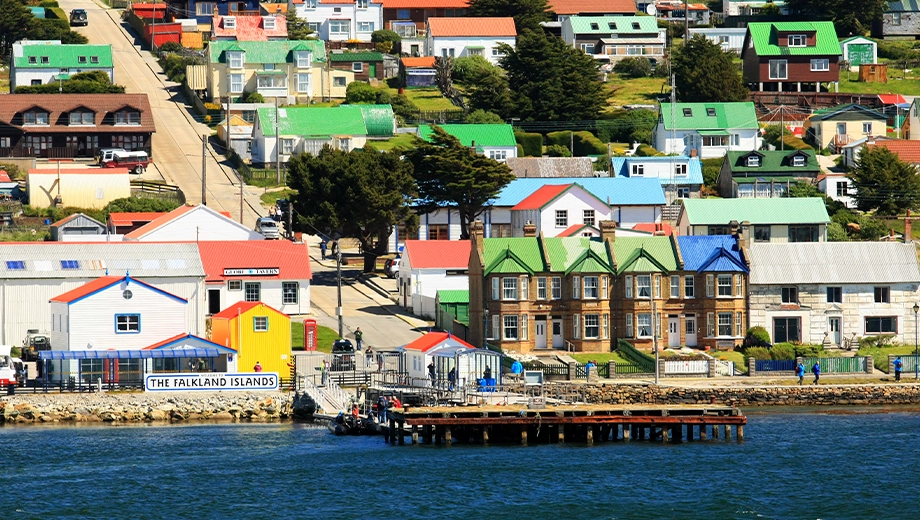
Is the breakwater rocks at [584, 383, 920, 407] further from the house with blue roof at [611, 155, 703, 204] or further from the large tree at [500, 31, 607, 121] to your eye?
the large tree at [500, 31, 607, 121]

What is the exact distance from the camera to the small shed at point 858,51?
6826 inches

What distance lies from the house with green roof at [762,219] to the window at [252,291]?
28571mm

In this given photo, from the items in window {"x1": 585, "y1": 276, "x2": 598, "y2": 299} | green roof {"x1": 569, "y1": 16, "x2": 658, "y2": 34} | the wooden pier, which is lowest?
the wooden pier

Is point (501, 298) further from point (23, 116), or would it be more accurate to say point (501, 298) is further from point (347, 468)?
point (23, 116)

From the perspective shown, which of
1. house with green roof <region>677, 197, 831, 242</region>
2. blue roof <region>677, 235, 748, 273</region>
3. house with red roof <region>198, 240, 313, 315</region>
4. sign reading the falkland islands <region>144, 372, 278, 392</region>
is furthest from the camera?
house with green roof <region>677, 197, 831, 242</region>

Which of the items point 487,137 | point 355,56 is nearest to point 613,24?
point 355,56

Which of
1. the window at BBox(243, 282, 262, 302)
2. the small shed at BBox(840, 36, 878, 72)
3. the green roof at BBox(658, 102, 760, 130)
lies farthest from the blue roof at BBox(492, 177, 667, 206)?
the small shed at BBox(840, 36, 878, 72)

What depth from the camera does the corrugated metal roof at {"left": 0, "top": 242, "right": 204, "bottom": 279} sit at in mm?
95375

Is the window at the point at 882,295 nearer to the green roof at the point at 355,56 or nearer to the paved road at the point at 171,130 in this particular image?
the paved road at the point at 171,130

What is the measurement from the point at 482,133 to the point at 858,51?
162 feet

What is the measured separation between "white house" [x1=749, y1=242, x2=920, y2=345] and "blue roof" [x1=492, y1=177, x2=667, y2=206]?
23506 mm

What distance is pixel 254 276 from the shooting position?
10169 centimetres

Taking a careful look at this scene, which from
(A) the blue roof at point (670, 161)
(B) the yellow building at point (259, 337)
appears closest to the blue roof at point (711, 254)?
(B) the yellow building at point (259, 337)

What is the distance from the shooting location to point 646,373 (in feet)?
297
